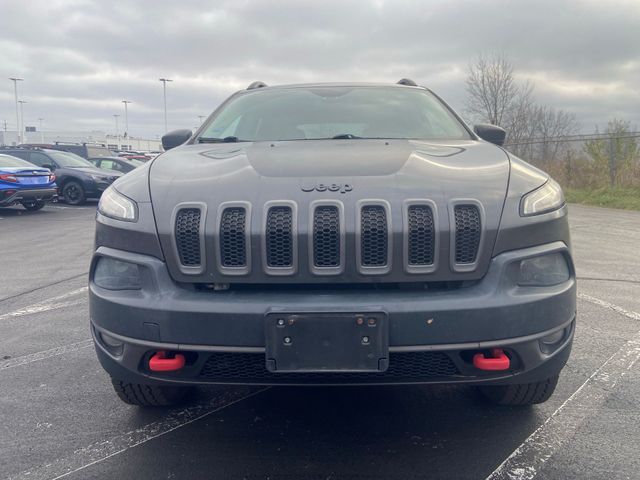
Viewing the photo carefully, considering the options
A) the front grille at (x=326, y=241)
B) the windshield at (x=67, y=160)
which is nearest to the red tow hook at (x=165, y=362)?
the front grille at (x=326, y=241)

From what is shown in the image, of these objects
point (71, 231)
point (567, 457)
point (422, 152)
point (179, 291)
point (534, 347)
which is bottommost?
point (71, 231)

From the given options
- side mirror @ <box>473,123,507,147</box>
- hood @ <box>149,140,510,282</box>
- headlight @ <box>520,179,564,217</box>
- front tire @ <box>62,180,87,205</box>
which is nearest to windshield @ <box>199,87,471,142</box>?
side mirror @ <box>473,123,507,147</box>

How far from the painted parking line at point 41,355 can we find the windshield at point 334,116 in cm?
167

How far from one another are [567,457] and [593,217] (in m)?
11.5

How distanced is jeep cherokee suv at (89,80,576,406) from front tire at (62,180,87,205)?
1480 centimetres

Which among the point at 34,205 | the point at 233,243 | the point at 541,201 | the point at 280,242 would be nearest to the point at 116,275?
the point at 233,243

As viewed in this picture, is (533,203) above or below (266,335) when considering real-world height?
above

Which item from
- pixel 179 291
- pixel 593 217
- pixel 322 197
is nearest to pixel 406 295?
pixel 322 197

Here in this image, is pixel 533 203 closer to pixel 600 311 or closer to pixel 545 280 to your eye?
pixel 545 280

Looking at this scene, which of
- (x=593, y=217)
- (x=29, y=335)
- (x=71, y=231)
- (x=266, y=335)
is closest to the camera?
(x=266, y=335)

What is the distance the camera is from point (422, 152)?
2.76 meters

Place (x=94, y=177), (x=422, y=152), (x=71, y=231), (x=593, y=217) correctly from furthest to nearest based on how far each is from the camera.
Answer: (x=94, y=177)
(x=593, y=217)
(x=71, y=231)
(x=422, y=152)

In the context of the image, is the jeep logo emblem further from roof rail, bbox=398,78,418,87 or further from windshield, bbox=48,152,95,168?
windshield, bbox=48,152,95,168

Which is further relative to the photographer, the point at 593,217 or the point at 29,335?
the point at 593,217
